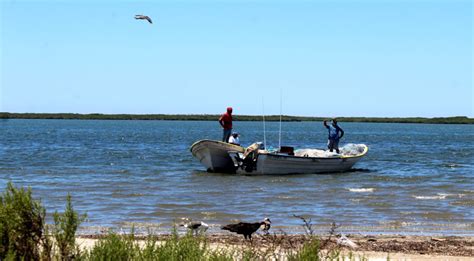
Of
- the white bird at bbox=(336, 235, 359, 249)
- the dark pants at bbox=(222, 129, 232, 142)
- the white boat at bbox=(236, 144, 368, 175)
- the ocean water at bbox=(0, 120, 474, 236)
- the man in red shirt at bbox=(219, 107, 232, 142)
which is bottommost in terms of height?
the ocean water at bbox=(0, 120, 474, 236)

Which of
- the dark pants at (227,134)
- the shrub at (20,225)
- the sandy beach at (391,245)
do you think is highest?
the dark pants at (227,134)

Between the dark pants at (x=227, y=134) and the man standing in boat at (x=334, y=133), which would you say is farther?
the man standing in boat at (x=334, y=133)

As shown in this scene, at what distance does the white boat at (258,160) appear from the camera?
973 inches

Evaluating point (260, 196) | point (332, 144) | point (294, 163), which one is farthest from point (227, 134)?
point (260, 196)

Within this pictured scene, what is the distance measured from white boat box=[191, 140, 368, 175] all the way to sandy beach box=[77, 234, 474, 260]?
1220 cm

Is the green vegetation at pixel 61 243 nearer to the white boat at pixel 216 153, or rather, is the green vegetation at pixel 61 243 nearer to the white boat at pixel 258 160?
the white boat at pixel 258 160

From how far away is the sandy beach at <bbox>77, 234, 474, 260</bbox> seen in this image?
10.3 metres

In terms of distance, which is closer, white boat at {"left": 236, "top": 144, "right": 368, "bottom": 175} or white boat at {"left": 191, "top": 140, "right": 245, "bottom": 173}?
white boat at {"left": 191, "top": 140, "right": 245, "bottom": 173}

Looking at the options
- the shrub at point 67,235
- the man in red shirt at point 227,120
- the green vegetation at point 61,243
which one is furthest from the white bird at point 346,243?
the man in red shirt at point 227,120

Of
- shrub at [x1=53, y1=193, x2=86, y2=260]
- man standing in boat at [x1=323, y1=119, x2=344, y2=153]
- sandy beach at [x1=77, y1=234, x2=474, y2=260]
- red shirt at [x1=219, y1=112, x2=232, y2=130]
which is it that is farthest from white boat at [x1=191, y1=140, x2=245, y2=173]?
shrub at [x1=53, y1=193, x2=86, y2=260]

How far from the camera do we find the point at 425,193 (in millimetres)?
21094

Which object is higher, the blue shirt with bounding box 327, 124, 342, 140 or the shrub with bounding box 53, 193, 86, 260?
the blue shirt with bounding box 327, 124, 342, 140

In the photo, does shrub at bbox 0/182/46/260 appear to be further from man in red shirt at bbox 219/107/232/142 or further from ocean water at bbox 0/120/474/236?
man in red shirt at bbox 219/107/232/142

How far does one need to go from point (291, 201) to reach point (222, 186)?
390cm
